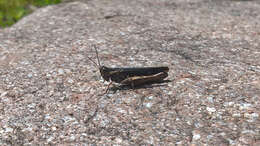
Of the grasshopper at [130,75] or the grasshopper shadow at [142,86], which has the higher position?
the grasshopper at [130,75]

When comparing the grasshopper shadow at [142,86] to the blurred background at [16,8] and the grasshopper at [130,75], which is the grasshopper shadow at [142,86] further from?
the blurred background at [16,8]

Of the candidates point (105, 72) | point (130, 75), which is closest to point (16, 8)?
point (105, 72)

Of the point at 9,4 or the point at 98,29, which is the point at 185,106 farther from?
the point at 9,4

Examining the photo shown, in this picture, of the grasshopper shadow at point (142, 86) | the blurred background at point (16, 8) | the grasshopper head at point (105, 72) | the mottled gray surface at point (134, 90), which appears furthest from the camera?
the blurred background at point (16, 8)

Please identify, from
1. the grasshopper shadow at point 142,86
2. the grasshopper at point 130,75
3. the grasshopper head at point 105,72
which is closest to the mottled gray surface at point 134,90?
the grasshopper shadow at point 142,86

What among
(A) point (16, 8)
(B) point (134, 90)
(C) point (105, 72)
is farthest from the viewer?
(A) point (16, 8)

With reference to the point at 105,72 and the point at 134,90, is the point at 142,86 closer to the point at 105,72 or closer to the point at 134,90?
the point at 134,90
